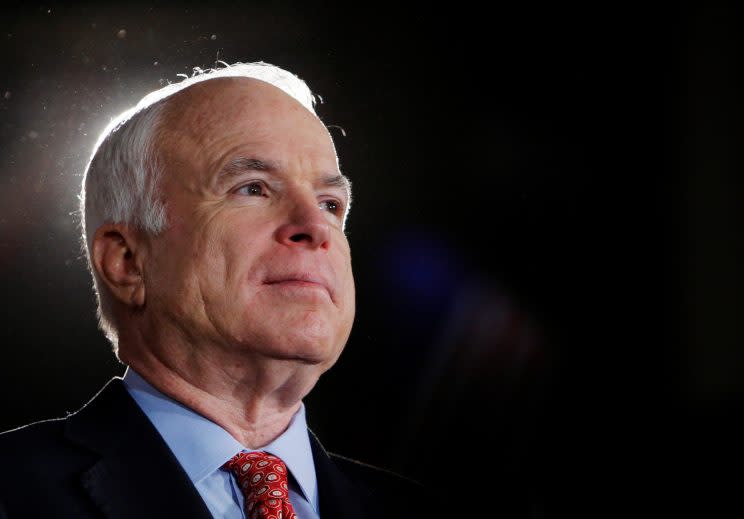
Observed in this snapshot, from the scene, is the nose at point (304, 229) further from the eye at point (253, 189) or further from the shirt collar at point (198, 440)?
the shirt collar at point (198, 440)

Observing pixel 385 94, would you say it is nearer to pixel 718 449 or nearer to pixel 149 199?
pixel 149 199

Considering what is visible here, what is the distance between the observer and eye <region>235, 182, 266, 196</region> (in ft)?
5.41

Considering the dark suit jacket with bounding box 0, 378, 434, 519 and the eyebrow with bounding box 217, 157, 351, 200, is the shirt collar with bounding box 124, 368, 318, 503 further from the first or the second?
the eyebrow with bounding box 217, 157, 351, 200

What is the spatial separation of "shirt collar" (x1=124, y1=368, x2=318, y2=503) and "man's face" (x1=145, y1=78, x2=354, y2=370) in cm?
13

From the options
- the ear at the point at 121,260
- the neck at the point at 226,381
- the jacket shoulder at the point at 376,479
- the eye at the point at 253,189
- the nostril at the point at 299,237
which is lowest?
the jacket shoulder at the point at 376,479

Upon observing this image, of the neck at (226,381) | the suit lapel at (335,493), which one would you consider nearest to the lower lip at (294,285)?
the neck at (226,381)

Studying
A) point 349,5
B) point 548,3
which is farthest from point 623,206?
point 349,5

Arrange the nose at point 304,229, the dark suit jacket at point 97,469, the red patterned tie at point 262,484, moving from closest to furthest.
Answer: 1. the dark suit jacket at point 97,469
2. the red patterned tie at point 262,484
3. the nose at point 304,229

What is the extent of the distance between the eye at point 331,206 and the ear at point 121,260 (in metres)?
0.39

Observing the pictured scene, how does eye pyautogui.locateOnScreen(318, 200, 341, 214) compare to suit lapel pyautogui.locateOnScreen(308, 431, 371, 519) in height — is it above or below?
above

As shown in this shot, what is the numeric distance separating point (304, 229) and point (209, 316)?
0.78 feet

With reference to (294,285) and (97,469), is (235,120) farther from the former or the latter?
(97,469)

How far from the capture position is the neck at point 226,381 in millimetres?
1586

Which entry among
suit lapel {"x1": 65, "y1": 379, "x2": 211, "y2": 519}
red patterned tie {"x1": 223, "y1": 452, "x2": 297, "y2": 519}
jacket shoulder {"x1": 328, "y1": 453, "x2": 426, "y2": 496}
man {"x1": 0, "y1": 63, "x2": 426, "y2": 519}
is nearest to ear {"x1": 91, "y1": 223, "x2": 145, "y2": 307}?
man {"x1": 0, "y1": 63, "x2": 426, "y2": 519}
